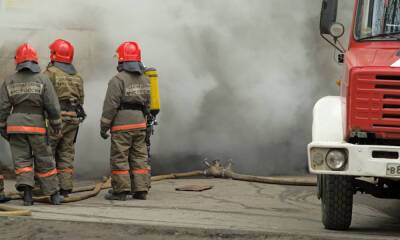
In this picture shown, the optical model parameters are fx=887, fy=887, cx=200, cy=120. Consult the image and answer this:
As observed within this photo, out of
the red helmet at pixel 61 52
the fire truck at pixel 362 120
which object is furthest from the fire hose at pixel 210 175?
the fire truck at pixel 362 120

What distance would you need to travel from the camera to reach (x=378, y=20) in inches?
295

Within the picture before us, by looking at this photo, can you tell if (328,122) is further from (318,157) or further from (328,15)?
(328,15)

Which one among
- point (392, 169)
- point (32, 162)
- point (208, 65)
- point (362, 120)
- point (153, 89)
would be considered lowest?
point (32, 162)

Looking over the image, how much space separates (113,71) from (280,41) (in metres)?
2.38

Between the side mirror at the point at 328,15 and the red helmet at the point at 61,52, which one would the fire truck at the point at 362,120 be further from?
the red helmet at the point at 61,52

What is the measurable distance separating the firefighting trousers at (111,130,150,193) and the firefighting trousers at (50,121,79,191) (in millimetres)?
457

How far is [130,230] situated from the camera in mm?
6918

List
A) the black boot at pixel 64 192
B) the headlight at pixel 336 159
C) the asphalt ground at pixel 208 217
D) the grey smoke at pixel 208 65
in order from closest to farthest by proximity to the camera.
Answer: the headlight at pixel 336 159 → the asphalt ground at pixel 208 217 → the black boot at pixel 64 192 → the grey smoke at pixel 208 65

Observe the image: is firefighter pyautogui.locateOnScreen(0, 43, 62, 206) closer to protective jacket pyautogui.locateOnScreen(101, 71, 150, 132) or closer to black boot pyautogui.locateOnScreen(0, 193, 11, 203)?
black boot pyautogui.locateOnScreen(0, 193, 11, 203)

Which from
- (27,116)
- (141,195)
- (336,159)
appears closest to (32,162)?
(27,116)

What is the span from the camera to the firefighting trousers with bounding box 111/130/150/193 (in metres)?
9.75

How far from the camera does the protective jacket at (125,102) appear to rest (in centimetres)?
968

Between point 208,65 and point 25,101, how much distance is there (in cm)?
396

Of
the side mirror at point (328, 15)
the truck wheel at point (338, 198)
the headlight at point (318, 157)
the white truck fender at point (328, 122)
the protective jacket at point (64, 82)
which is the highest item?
the side mirror at point (328, 15)
